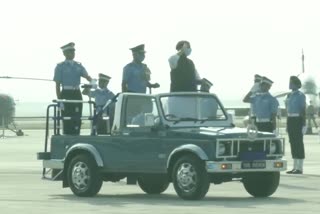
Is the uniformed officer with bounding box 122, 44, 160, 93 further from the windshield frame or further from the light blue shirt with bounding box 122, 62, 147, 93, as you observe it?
the windshield frame

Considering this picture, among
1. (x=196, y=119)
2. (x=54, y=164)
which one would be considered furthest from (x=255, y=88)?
(x=54, y=164)

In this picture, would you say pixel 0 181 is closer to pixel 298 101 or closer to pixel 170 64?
pixel 170 64

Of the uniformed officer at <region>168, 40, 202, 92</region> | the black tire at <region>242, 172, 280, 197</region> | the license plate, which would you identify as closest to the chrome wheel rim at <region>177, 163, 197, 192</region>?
the license plate

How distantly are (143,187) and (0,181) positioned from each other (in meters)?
4.03

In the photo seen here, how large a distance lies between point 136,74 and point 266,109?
4.27 metres

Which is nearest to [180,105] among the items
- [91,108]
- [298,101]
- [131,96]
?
[131,96]

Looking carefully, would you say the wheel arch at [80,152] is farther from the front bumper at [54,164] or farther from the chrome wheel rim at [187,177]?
the chrome wheel rim at [187,177]

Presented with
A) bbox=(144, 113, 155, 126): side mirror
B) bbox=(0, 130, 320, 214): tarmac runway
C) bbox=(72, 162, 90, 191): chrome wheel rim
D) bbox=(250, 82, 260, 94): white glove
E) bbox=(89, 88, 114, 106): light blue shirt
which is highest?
bbox=(250, 82, 260, 94): white glove

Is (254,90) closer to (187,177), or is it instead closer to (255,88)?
(255,88)

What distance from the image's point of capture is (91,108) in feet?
71.9

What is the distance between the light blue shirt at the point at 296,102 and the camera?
27.0 metres

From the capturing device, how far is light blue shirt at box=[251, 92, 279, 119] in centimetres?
2675

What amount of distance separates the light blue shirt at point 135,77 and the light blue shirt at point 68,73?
3.38ft

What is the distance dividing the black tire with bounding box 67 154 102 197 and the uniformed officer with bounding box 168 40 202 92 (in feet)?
8.49
